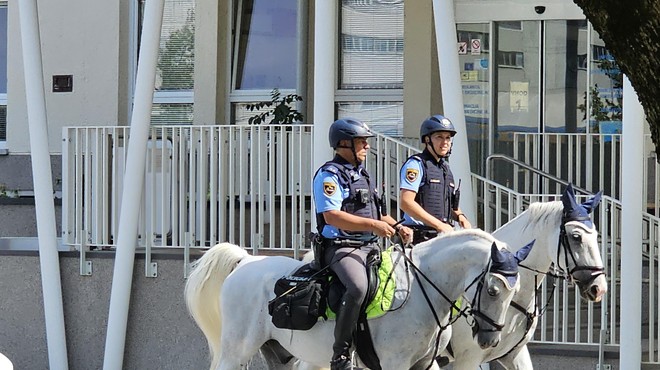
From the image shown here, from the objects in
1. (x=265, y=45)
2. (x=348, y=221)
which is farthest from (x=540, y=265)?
(x=265, y=45)

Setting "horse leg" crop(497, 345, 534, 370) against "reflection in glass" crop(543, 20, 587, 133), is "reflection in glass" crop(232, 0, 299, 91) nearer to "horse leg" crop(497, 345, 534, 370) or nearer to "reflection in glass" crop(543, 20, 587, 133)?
"reflection in glass" crop(543, 20, 587, 133)

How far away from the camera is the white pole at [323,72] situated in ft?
36.1

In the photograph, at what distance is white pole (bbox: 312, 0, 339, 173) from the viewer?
1099 cm

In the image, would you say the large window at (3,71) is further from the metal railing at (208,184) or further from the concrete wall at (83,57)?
the metal railing at (208,184)

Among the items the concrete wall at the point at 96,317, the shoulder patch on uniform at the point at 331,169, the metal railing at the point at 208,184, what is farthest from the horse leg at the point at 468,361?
the concrete wall at the point at 96,317

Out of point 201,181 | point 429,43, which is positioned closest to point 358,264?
point 201,181

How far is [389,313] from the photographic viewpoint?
846 centimetres

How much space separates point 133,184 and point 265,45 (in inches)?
147

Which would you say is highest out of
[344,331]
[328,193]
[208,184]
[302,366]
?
[328,193]

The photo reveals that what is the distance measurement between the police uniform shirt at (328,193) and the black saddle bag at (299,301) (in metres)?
0.33

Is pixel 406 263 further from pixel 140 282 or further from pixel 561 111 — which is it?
pixel 561 111

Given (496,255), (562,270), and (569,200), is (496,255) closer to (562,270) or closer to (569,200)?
(562,270)

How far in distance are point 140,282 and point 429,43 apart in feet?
13.9

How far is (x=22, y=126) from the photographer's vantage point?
598 inches
